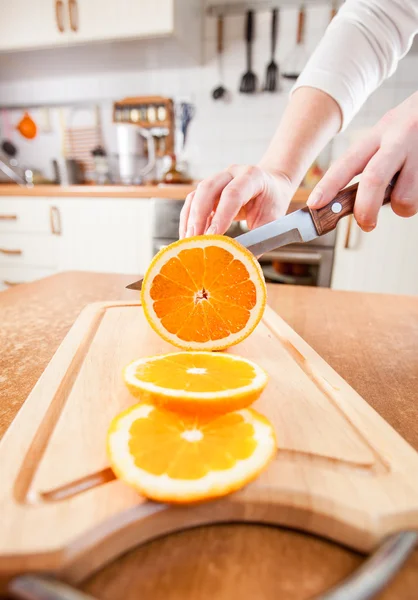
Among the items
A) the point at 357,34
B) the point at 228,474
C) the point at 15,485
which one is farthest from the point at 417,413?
the point at 357,34

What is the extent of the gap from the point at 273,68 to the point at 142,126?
0.81 meters

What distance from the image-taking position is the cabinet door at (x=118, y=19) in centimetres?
194

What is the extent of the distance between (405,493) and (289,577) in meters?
0.14

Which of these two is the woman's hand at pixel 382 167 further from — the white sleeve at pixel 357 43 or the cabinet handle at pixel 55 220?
the cabinet handle at pixel 55 220

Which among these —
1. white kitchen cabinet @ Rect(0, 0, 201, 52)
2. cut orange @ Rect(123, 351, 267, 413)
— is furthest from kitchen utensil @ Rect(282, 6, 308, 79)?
cut orange @ Rect(123, 351, 267, 413)

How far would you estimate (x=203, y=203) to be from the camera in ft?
2.67

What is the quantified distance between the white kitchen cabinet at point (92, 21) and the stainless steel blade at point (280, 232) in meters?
1.68

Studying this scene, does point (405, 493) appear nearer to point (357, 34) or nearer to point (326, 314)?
point (326, 314)

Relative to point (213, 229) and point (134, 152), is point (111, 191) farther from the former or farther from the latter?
point (213, 229)

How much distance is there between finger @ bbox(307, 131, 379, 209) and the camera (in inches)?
26.8

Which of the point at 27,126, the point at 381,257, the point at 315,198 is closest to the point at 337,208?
the point at 315,198

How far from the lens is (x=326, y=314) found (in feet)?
2.98

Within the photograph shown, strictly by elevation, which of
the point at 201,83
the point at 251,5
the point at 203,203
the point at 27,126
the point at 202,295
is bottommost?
the point at 202,295

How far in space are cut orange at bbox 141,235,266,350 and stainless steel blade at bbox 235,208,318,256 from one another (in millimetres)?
115
